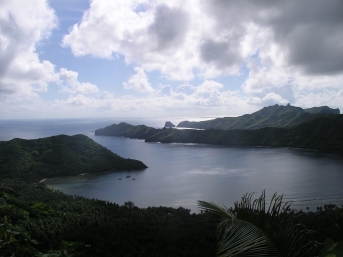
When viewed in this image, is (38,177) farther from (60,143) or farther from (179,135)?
(179,135)

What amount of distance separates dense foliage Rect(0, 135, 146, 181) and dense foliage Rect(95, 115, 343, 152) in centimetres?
4326

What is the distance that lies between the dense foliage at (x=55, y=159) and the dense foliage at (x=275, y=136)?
1703 inches

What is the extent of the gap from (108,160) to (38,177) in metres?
13.3

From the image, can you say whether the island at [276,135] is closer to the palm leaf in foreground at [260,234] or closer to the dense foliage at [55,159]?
the dense foliage at [55,159]

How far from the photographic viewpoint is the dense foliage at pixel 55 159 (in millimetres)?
44375

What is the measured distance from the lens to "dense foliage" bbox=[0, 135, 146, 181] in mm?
44375

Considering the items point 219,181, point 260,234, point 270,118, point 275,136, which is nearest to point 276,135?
point 275,136

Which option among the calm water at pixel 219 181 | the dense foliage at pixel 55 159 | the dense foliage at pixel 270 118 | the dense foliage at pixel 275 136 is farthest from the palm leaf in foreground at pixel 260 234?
the dense foliage at pixel 270 118

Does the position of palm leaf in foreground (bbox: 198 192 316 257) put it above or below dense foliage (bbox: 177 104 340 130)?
below

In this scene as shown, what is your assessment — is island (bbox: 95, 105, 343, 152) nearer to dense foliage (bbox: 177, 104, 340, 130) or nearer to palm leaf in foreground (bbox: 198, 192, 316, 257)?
dense foliage (bbox: 177, 104, 340, 130)

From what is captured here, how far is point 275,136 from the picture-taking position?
85125 mm

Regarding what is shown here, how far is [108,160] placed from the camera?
176 feet

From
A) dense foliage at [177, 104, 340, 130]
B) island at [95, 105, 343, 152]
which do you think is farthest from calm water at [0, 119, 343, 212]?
dense foliage at [177, 104, 340, 130]

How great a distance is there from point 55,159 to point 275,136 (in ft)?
199
